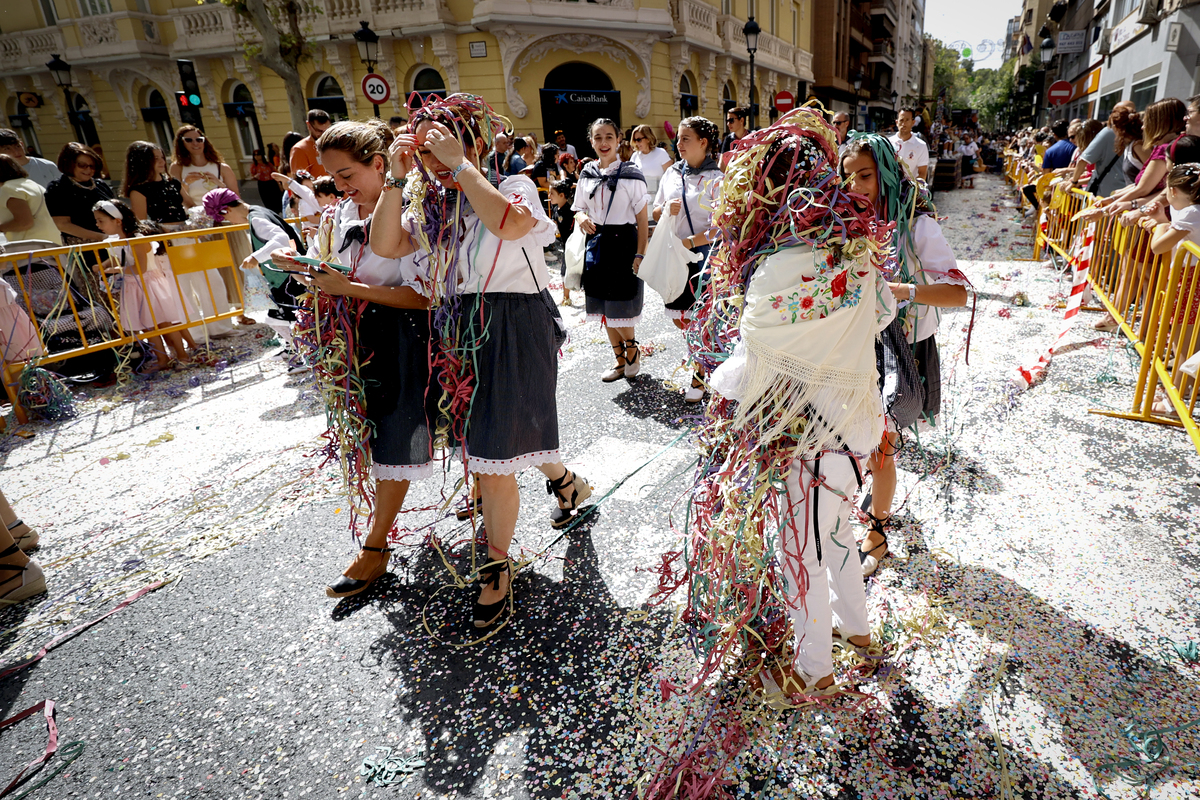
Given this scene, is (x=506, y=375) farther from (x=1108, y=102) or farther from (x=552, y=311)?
(x=1108, y=102)

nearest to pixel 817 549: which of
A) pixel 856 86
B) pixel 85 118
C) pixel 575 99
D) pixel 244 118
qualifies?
pixel 575 99

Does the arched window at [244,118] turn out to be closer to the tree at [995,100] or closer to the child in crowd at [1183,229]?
the child in crowd at [1183,229]

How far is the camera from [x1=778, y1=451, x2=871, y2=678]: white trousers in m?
1.89

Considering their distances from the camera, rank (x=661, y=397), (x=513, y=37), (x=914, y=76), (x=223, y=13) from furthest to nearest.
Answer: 1. (x=914, y=76)
2. (x=223, y=13)
3. (x=513, y=37)
4. (x=661, y=397)

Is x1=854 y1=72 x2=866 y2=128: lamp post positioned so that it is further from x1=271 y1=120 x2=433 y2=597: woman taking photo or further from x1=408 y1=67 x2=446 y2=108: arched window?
x1=271 y1=120 x2=433 y2=597: woman taking photo

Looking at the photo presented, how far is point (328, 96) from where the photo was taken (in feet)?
64.1

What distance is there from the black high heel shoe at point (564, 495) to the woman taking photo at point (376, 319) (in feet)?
2.37

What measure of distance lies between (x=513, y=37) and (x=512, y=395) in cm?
1804

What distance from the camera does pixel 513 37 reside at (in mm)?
17406

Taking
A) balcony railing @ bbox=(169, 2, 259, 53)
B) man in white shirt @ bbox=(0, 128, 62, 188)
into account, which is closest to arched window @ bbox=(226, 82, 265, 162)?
balcony railing @ bbox=(169, 2, 259, 53)

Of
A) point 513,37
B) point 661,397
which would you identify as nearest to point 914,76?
point 513,37

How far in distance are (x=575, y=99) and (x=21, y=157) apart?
1516 centimetres

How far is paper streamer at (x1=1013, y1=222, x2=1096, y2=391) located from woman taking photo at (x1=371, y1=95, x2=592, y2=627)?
385 centimetres

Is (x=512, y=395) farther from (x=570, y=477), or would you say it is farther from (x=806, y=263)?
(x=806, y=263)
